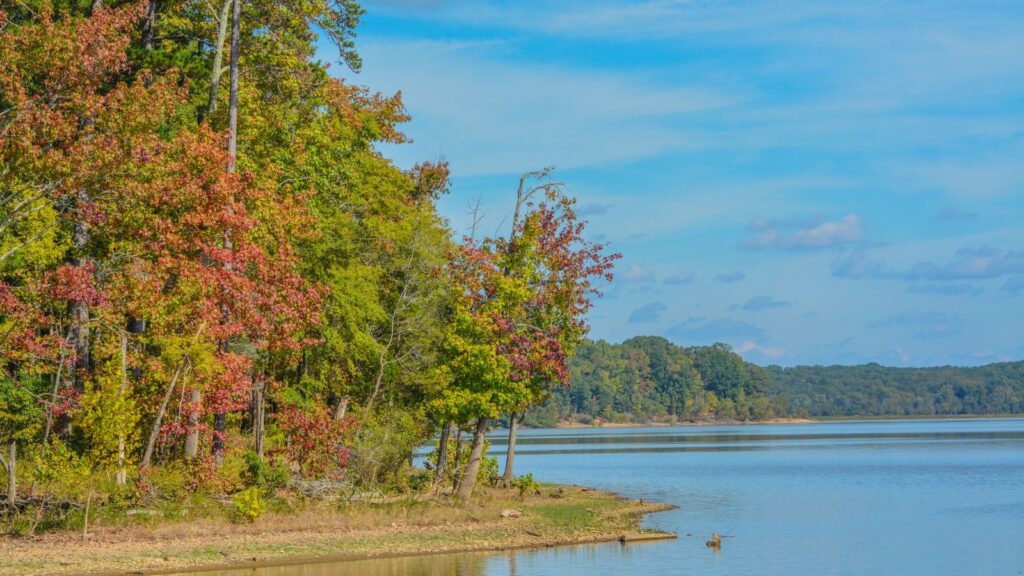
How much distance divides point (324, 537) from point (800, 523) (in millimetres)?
20658

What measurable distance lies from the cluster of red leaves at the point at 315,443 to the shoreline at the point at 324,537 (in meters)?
2.10

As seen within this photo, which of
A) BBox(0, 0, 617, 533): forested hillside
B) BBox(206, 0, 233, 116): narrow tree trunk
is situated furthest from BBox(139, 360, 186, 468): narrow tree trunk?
BBox(206, 0, 233, 116): narrow tree trunk

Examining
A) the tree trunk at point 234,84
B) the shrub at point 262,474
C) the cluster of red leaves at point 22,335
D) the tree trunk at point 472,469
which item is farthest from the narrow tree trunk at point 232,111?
the tree trunk at point 472,469

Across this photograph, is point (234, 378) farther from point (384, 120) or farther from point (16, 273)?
point (384, 120)

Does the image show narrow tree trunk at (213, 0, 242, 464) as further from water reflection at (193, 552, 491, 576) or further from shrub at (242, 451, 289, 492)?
water reflection at (193, 552, 491, 576)

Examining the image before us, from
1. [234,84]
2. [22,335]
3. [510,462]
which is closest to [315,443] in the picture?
[22,335]

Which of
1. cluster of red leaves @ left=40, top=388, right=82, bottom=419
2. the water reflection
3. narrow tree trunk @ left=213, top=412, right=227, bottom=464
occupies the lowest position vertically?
the water reflection

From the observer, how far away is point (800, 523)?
45.4 meters

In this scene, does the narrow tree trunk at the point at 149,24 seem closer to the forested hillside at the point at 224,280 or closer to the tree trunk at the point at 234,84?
the forested hillside at the point at 224,280

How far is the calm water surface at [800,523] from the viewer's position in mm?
32281

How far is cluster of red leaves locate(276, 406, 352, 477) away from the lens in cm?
3794

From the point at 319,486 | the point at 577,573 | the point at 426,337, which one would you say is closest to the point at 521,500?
the point at 426,337

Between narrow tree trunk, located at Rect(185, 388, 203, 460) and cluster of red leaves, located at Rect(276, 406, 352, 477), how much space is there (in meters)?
3.13

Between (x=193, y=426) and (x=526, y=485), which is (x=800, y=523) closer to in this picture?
(x=526, y=485)
